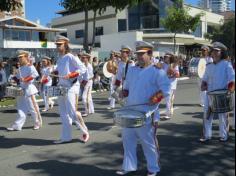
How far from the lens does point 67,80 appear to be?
8.95 meters

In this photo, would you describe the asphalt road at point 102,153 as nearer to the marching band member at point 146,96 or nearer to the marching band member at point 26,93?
the marching band member at point 26,93

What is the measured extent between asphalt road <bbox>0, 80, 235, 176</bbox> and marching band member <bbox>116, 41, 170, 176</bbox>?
43cm

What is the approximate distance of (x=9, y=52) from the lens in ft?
99.2

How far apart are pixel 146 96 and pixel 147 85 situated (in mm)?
158

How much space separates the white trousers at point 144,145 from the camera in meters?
6.35

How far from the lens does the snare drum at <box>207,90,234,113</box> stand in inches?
309

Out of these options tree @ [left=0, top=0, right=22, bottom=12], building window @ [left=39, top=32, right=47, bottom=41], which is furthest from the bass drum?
building window @ [left=39, top=32, right=47, bottom=41]

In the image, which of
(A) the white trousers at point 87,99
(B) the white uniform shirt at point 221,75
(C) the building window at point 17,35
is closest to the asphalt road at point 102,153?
(B) the white uniform shirt at point 221,75

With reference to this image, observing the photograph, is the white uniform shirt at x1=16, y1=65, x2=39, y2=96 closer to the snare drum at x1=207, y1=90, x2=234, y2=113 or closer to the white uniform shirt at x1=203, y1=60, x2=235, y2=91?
the white uniform shirt at x1=203, y1=60, x2=235, y2=91

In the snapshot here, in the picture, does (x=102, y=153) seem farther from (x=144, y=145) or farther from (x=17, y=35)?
(x=17, y=35)

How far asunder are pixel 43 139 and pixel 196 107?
19.9 feet

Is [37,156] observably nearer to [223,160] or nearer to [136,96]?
[136,96]

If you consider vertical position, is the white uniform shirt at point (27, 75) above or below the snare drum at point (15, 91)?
above

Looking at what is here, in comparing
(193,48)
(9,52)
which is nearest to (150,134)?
(9,52)
